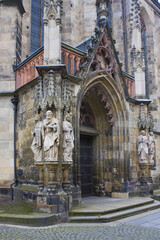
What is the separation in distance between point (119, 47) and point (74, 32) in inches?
127

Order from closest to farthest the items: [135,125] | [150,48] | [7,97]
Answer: [7,97]
[135,125]
[150,48]

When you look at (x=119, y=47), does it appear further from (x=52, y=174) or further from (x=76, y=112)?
(x=52, y=174)

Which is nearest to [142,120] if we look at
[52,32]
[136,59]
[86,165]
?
[136,59]

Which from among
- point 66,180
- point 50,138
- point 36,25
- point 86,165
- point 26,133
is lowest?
point 66,180

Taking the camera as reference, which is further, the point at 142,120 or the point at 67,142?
the point at 142,120

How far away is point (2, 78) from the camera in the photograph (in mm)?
10312

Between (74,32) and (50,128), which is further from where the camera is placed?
(74,32)

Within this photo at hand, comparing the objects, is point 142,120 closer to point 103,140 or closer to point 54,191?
point 103,140

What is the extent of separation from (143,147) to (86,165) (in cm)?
234

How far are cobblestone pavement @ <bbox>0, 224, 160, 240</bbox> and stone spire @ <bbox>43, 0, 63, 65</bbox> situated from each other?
439cm

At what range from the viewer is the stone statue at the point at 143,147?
10773 millimetres

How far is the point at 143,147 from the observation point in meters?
10.8

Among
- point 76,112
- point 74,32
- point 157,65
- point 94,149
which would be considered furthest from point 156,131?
point 76,112

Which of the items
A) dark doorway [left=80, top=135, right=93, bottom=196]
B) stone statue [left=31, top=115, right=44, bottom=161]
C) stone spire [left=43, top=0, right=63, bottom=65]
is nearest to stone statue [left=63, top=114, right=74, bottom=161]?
stone statue [left=31, top=115, right=44, bottom=161]
